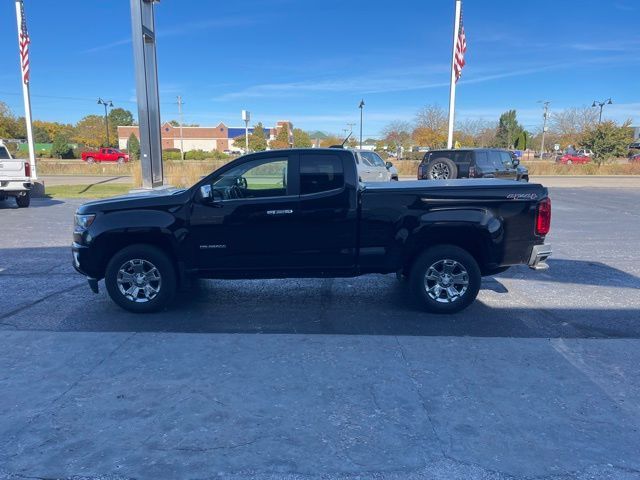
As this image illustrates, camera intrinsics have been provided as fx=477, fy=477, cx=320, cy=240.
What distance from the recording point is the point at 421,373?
409 centimetres

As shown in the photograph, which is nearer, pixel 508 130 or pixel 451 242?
pixel 451 242

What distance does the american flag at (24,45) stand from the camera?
1778 cm

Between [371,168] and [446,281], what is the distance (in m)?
12.9

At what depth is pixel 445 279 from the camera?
5.60 metres

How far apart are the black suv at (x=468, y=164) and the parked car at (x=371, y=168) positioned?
1.46m

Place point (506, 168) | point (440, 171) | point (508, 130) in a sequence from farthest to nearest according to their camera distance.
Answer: point (508, 130)
point (506, 168)
point (440, 171)

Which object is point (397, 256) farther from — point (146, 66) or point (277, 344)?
point (146, 66)

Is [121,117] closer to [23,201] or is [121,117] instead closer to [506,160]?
[23,201]

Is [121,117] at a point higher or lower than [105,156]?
higher

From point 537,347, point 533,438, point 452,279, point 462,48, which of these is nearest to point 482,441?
point 533,438

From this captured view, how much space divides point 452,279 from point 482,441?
266 cm

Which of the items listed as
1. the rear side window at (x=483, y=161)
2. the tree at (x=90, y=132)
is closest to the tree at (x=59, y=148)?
the tree at (x=90, y=132)

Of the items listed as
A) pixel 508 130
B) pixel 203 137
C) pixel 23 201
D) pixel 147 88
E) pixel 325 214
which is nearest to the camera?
pixel 325 214

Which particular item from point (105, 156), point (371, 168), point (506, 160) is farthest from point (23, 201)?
point (105, 156)
